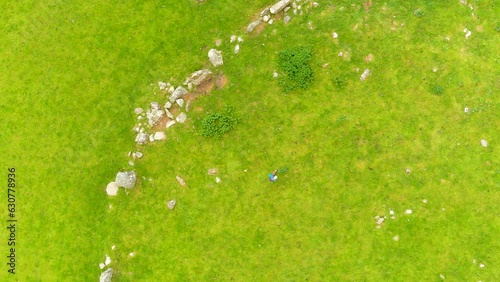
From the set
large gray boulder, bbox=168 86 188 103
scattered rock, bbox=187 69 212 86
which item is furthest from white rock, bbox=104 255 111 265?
scattered rock, bbox=187 69 212 86

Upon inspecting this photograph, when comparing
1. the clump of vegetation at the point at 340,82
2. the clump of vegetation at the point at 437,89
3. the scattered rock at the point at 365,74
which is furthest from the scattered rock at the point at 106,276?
the clump of vegetation at the point at 437,89

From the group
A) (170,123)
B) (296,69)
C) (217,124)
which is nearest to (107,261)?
(170,123)

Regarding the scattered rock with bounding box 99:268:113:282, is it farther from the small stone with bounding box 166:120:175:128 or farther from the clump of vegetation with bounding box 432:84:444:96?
the clump of vegetation with bounding box 432:84:444:96

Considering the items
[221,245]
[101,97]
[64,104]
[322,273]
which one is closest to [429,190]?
[322,273]

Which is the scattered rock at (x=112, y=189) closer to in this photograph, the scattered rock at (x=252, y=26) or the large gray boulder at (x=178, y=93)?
the large gray boulder at (x=178, y=93)

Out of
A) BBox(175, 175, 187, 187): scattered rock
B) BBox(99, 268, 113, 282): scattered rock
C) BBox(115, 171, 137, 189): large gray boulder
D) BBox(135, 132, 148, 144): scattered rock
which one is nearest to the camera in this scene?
BBox(99, 268, 113, 282): scattered rock
